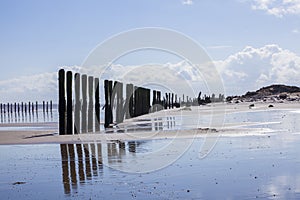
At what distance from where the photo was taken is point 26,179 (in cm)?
1218

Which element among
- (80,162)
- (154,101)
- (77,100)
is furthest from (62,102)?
(154,101)

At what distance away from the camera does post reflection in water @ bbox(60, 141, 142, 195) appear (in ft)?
38.9

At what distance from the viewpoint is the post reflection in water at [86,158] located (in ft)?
38.9

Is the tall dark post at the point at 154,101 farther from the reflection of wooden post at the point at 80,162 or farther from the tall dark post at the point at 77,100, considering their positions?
the reflection of wooden post at the point at 80,162

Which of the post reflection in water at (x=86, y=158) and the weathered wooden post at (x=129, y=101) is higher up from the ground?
the weathered wooden post at (x=129, y=101)

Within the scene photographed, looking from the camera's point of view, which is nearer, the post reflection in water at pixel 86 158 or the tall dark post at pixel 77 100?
the post reflection in water at pixel 86 158

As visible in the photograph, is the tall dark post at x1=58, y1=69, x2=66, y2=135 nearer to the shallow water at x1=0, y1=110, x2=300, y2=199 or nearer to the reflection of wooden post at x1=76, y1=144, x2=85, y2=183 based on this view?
the reflection of wooden post at x1=76, y1=144, x2=85, y2=183

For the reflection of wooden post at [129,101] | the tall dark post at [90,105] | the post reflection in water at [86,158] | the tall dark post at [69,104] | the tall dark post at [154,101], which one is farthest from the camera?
the tall dark post at [154,101]

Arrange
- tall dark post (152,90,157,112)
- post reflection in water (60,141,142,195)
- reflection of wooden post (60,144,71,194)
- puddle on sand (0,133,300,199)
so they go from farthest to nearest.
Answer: tall dark post (152,90,157,112), post reflection in water (60,141,142,195), reflection of wooden post (60,144,71,194), puddle on sand (0,133,300,199)

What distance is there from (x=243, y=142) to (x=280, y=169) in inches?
263

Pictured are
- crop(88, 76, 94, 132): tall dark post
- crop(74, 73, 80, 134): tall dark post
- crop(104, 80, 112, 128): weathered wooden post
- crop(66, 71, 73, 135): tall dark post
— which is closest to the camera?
crop(66, 71, 73, 135): tall dark post

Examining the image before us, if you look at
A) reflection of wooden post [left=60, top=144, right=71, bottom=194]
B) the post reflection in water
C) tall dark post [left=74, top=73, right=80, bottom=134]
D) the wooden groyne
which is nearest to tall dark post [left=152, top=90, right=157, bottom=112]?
the wooden groyne

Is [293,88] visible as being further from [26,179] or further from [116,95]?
[26,179]

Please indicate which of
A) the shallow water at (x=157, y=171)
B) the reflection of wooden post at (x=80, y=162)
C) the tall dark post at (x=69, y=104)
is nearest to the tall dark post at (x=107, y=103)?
the tall dark post at (x=69, y=104)
